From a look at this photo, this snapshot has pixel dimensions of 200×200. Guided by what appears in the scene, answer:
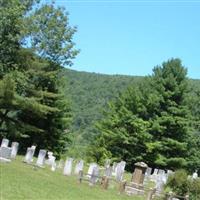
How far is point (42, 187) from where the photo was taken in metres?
20.7

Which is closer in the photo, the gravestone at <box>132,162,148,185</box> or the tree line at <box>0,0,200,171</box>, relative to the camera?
the gravestone at <box>132,162,148,185</box>

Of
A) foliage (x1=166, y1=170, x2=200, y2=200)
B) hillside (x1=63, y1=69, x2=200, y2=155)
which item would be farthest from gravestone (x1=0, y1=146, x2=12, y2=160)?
hillside (x1=63, y1=69, x2=200, y2=155)

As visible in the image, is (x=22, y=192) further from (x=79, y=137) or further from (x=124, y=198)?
(x=79, y=137)

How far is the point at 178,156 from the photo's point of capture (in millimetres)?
52969

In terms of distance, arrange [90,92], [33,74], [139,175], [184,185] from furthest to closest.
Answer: [90,92] < [33,74] < [139,175] < [184,185]

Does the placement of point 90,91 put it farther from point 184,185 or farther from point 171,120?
point 184,185

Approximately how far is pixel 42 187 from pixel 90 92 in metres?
141

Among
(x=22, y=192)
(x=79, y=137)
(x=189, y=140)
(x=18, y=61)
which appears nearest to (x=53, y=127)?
(x=18, y=61)

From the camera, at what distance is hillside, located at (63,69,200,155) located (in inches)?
5438

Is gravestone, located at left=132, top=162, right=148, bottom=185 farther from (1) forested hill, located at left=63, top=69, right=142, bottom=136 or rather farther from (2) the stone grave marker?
(1) forested hill, located at left=63, top=69, right=142, bottom=136

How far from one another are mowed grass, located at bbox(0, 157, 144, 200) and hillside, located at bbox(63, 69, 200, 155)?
316ft

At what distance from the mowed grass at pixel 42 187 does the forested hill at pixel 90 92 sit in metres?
98.5

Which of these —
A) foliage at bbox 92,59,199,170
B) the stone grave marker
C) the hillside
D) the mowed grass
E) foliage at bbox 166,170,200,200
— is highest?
the hillside

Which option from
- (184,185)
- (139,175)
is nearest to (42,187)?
(184,185)
